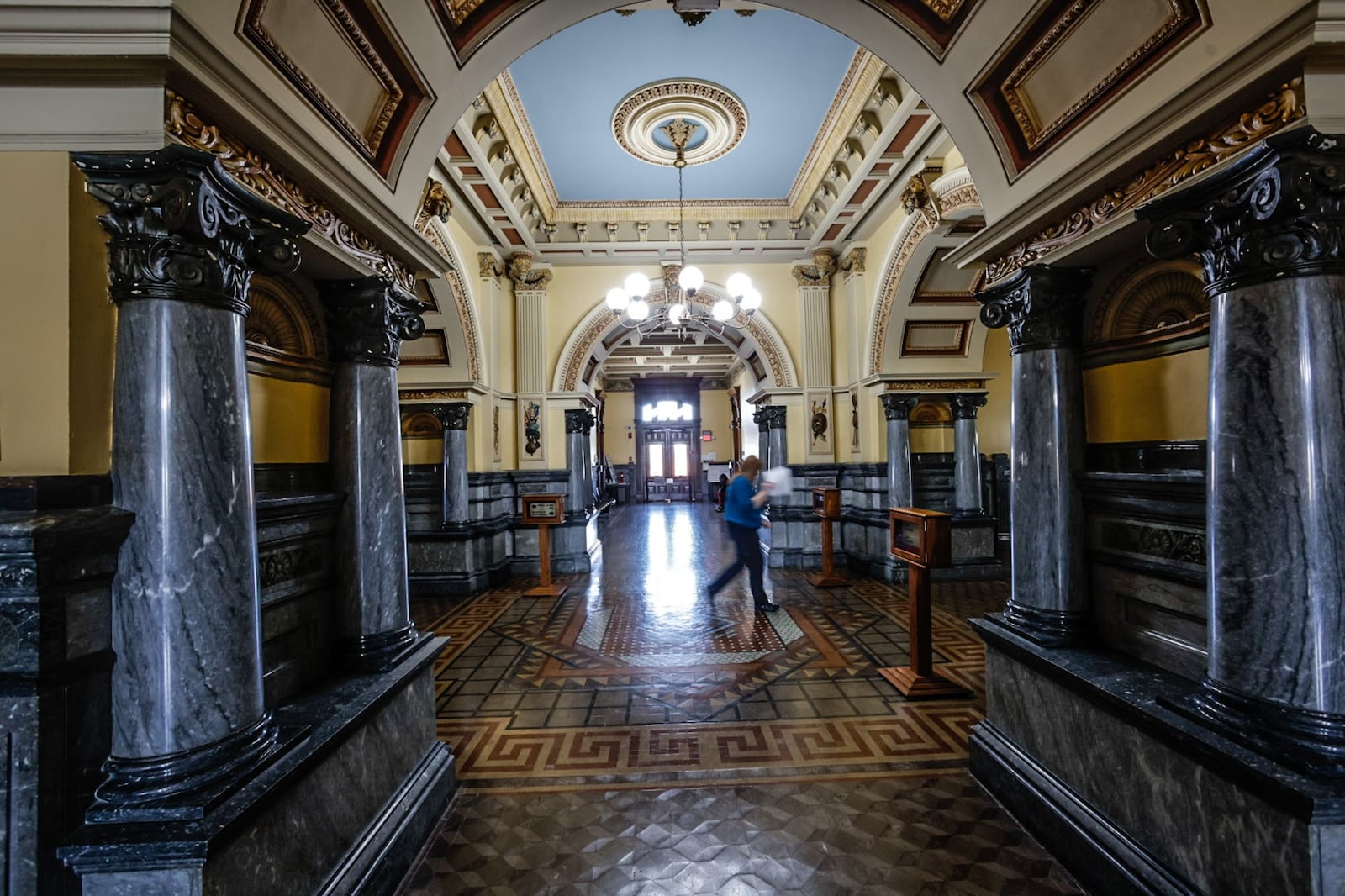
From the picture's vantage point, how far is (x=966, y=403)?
7.39 m

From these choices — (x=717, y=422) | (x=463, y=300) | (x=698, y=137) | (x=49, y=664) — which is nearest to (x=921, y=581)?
(x=49, y=664)

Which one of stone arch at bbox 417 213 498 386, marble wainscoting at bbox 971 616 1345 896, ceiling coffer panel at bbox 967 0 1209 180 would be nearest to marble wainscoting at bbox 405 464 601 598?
stone arch at bbox 417 213 498 386

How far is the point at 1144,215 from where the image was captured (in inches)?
79.0

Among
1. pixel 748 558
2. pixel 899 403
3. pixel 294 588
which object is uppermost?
pixel 899 403

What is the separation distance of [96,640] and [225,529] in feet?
1.30

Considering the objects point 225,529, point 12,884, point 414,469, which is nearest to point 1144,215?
point 225,529

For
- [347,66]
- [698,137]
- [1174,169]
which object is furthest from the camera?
[698,137]

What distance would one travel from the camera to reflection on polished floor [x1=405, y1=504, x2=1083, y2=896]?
2230 mm

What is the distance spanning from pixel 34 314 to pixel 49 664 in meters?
0.95

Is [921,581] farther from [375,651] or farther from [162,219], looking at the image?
[162,219]

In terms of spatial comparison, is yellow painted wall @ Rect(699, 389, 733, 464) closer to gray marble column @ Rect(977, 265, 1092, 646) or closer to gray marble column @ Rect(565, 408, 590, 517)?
gray marble column @ Rect(565, 408, 590, 517)

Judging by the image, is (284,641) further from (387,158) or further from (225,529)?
(387,158)

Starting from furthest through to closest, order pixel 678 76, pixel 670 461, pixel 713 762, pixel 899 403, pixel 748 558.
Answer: pixel 670 461, pixel 899 403, pixel 748 558, pixel 678 76, pixel 713 762

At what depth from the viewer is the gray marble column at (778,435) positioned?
836cm
